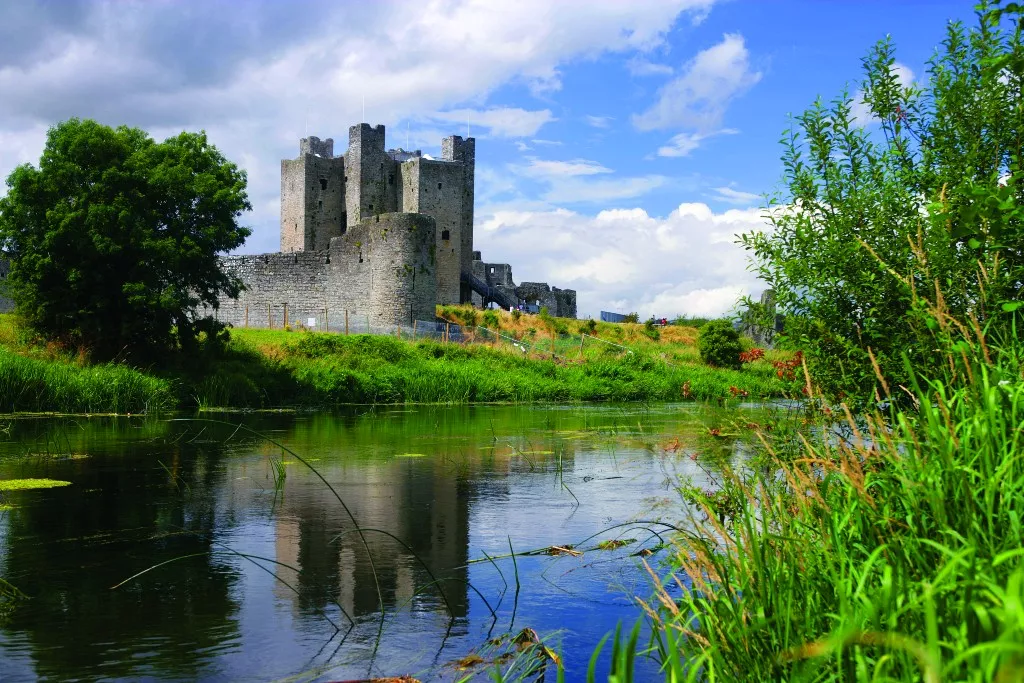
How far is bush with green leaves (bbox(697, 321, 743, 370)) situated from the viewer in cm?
3231

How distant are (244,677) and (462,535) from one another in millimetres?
2790

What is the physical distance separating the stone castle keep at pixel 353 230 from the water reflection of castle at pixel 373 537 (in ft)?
90.2

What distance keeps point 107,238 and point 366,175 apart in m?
32.8

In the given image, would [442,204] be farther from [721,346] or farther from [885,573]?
[885,573]

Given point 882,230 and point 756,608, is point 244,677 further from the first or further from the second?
point 882,230

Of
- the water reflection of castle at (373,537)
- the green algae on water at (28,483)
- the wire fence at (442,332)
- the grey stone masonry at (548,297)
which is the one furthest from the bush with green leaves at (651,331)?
the green algae on water at (28,483)

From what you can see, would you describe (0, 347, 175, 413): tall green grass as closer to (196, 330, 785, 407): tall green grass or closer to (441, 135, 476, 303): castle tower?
(196, 330, 785, 407): tall green grass

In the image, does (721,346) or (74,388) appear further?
(721,346)

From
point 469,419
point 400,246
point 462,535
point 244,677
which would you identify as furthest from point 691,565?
point 400,246

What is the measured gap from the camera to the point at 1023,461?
3.51m

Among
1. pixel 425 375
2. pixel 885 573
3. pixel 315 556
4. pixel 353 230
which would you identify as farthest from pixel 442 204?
pixel 885 573

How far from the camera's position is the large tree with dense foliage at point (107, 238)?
19844mm

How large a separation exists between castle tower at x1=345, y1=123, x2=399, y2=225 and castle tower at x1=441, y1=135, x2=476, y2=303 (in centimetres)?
435

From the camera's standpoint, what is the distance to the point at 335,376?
883 inches
